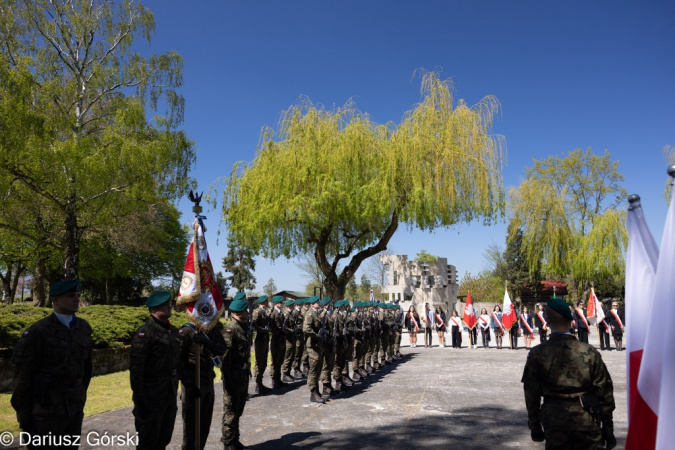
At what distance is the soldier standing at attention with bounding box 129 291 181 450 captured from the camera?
14.9ft

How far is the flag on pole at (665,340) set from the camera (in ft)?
7.43

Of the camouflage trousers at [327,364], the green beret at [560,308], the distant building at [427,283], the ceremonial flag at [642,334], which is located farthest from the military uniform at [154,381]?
the distant building at [427,283]

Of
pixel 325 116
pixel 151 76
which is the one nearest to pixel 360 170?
pixel 325 116

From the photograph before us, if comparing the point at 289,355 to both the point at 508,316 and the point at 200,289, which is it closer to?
the point at 200,289

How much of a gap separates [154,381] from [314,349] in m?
4.83

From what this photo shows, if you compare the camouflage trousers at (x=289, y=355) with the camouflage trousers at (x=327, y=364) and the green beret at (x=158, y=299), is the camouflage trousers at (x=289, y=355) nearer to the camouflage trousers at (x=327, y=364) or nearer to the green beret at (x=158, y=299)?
the camouflage trousers at (x=327, y=364)

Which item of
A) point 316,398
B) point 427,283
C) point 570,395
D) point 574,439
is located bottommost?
point 316,398

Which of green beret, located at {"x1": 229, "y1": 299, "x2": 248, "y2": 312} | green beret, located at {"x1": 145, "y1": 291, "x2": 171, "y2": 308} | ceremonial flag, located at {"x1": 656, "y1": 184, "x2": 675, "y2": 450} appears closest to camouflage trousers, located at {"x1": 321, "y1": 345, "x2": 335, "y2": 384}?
green beret, located at {"x1": 229, "y1": 299, "x2": 248, "y2": 312}

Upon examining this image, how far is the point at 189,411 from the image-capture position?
17.4 feet

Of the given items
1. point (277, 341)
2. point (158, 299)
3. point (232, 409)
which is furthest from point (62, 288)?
point (277, 341)

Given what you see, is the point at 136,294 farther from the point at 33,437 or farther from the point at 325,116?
the point at 33,437

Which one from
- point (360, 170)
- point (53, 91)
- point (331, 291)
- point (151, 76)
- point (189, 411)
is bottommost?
point (189, 411)

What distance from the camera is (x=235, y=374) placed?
6258mm

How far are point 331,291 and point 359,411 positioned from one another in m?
13.1
